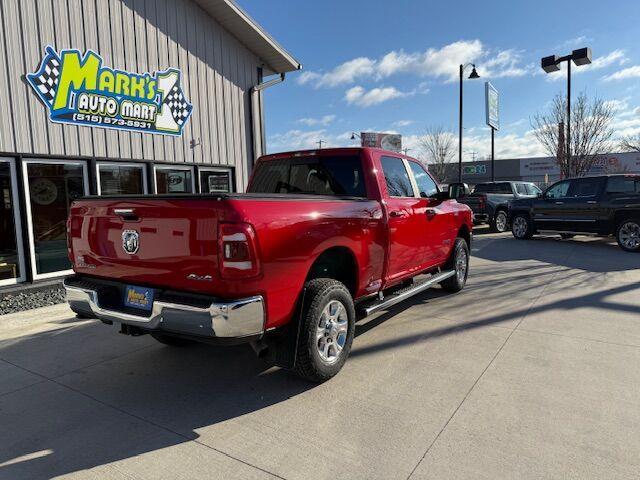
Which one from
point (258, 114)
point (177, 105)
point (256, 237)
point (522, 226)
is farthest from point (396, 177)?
point (522, 226)

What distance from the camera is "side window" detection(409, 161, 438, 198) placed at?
5652 mm

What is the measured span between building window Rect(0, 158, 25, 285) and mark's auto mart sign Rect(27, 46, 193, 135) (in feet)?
4.30

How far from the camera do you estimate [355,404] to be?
341cm

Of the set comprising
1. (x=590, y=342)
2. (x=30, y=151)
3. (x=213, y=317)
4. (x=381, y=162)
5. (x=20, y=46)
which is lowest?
(x=590, y=342)

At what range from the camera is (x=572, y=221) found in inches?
488

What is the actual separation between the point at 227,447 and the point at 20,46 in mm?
6832

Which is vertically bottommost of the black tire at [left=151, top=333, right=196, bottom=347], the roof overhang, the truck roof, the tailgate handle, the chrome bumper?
the black tire at [left=151, top=333, right=196, bottom=347]

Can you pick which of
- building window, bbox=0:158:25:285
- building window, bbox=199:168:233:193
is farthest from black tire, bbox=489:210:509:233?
building window, bbox=0:158:25:285

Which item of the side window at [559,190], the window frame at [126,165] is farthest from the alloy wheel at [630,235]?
the window frame at [126,165]

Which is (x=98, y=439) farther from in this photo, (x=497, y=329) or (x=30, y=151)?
(x=30, y=151)

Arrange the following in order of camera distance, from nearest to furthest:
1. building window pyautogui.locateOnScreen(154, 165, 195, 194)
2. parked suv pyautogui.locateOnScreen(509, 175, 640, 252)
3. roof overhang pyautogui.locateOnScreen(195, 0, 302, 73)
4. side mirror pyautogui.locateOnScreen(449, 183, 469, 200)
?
side mirror pyautogui.locateOnScreen(449, 183, 469, 200), building window pyautogui.locateOnScreen(154, 165, 195, 194), roof overhang pyautogui.locateOnScreen(195, 0, 302, 73), parked suv pyautogui.locateOnScreen(509, 175, 640, 252)

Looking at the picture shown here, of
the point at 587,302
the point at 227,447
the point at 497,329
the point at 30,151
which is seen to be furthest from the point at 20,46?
the point at 587,302

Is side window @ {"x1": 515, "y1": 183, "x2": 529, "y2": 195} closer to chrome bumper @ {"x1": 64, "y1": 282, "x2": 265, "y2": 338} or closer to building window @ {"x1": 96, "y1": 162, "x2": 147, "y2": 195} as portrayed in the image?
building window @ {"x1": 96, "y1": 162, "x2": 147, "y2": 195}

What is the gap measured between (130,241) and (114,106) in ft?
18.4
